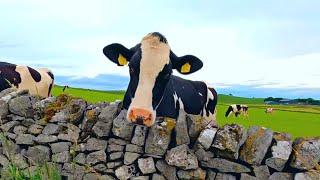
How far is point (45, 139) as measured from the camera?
8.23m

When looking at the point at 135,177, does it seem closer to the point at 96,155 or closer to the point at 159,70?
the point at 96,155

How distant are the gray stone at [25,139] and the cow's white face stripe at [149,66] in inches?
78.4

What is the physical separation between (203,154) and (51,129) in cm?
261

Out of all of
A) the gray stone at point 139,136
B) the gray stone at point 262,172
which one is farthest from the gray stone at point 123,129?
the gray stone at point 262,172

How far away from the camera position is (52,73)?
18.5 meters

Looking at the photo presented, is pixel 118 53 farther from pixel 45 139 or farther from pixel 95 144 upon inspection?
pixel 45 139

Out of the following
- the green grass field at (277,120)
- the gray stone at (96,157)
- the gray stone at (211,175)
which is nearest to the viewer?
the gray stone at (211,175)

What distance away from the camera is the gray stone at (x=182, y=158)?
729 centimetres

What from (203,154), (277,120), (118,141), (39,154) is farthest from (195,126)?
(277,120)

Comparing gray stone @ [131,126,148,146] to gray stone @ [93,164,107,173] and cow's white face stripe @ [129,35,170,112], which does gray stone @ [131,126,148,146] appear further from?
gray stone @ [93,164,107,173]

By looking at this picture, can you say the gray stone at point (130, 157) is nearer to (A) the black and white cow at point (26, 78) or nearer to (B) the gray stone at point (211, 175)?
(B) the gray stone at point (211, 175)

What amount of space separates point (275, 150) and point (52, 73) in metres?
12.7

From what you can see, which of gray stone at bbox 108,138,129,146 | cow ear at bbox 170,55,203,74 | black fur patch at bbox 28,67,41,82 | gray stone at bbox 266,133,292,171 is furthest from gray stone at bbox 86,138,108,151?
black fur patch at bbox 28,67,41,82

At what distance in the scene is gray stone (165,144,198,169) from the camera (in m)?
7.29
